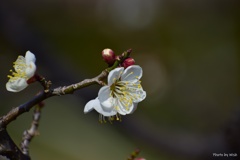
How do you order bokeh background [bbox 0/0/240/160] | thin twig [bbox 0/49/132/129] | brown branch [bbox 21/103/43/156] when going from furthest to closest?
1. bokeh background [bbox 0/0/240/160]
2. brown branch [bbox 21/103/43/156]
3. thin twig [bbox 0/49/132/129]

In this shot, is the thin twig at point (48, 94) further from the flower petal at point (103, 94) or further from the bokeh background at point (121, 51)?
the bokeh background at point (121, 51)

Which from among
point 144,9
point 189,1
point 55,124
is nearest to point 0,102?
point 55,124

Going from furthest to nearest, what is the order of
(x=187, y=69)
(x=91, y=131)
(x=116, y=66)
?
(x=187, y=69), (x=91, y=131), (x=116, y=66)

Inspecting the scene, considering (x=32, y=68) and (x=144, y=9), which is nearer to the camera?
(x=32, y=68)

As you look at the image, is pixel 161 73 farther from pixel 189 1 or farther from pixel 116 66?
pixel 116 66

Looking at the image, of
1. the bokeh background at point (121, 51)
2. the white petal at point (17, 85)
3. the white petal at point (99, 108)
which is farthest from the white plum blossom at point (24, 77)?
the bokeh background at point (121, 51)

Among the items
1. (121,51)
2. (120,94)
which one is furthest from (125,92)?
(121,51)

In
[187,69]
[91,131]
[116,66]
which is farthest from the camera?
[187,69]

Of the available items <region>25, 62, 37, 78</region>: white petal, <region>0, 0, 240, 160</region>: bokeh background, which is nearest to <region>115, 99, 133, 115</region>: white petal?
<region>25, 62, 37, 78</region>: white petal

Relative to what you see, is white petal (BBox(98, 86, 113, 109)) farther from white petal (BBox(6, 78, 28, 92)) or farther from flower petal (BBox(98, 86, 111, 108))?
white petal (BBox(6, 78, 28, 92))
